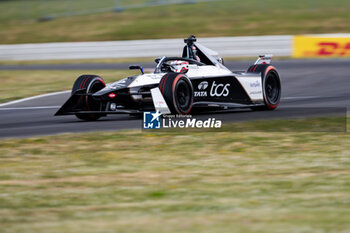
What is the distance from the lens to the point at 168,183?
6.16 m

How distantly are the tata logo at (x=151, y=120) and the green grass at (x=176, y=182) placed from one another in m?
0.37

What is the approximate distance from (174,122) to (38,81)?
30.9 ft

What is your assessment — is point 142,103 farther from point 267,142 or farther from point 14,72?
point 14,72

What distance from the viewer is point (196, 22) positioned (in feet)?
98.0

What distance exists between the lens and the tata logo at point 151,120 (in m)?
9.31

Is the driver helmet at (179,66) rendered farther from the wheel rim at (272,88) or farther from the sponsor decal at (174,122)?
the wheel rim at (272,88)

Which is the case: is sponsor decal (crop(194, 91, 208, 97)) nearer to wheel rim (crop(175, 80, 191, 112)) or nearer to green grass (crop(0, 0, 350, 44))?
wheel rim (crop(175, 80, 191, 112))

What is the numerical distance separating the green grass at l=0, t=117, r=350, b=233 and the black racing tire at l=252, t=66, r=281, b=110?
248 centimetres

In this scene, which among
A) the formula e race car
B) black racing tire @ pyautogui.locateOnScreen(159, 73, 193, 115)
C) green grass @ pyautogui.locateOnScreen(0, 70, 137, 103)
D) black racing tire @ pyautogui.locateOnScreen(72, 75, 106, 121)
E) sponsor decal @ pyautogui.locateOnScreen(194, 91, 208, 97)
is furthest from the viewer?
green grass @ pyautogui.locateOnScreen(0, 70, 137, 103)

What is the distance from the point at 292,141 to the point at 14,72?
562 inches

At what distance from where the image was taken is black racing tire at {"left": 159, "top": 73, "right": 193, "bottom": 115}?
9492 mm

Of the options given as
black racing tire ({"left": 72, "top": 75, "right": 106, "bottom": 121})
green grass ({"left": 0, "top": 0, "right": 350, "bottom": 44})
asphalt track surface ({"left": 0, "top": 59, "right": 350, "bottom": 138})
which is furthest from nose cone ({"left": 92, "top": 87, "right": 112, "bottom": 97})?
green grass ({"left": 0, "top": 0, "right": 350, "bottom": 44})

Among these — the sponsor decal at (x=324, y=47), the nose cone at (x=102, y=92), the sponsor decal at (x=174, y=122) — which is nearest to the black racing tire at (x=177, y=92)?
the sponsor decal at (x=174, y=122)

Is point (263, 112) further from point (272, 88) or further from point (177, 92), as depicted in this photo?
point (177, 92)
